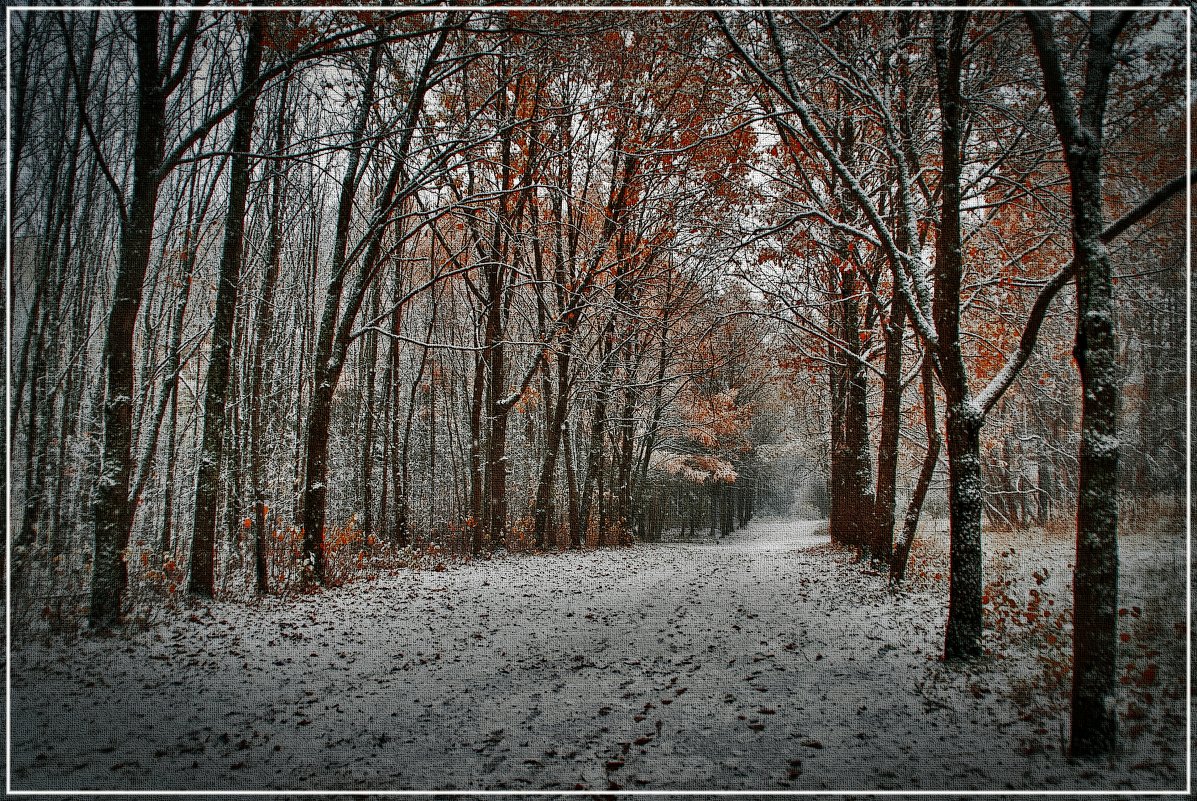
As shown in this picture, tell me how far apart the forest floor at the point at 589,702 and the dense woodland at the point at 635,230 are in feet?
1.27

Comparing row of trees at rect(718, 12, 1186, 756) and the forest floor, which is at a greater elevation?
row of trees at rect(718, 12, 1186, 756)

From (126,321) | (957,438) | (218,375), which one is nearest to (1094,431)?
(957,438)

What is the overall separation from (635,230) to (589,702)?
30.2ft

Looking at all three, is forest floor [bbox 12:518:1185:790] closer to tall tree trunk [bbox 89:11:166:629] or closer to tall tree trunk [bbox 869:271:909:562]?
tall tree trunk [bbox 89:11:166:629]

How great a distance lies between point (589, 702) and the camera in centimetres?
358

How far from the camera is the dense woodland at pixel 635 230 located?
332 cm

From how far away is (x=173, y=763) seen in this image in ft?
9.07

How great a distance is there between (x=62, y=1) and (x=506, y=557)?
912cm

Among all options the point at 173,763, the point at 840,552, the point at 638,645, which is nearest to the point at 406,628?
the point at 638,645

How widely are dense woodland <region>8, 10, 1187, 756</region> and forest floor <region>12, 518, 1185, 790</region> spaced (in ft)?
1.27

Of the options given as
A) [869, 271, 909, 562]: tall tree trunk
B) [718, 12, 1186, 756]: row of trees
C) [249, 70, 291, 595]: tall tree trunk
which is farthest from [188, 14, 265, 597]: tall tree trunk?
[869, 271, 909, 562]: tall tree trunk

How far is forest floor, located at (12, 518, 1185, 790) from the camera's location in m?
2.70

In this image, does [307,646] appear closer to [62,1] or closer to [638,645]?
[638,645]

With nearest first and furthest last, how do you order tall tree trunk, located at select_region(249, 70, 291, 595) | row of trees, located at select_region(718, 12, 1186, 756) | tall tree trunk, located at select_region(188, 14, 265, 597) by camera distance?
row of trees, located at select_region(718, 12, 1186, 756) < tall tree trunk, located at select_region(188, 14, 265, 597) < tall tree trunk, located at select_region(249, 70, 291, 595)
